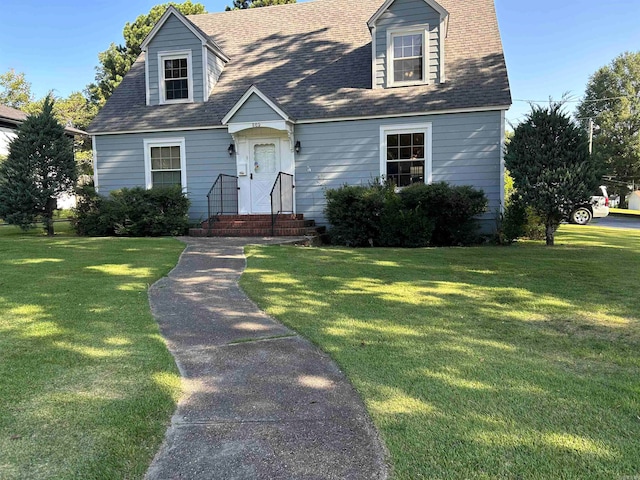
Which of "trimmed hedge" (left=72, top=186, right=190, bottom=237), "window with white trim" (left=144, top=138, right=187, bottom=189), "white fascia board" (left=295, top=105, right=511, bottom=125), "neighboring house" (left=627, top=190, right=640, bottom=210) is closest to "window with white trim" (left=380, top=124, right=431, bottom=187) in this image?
"white fascia board" (left=295, top=105, right=511, bottom=125)

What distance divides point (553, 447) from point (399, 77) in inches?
475

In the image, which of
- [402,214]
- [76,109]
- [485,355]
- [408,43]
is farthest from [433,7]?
[76,109]

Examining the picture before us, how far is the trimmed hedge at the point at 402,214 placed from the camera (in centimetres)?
1038

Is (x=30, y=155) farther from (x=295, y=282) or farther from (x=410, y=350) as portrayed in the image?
(x=410, y=350)

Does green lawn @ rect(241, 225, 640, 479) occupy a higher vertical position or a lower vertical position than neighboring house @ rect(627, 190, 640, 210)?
lower

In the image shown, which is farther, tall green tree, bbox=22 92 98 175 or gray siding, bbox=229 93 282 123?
tall green tree, bbox=22 92 98 175

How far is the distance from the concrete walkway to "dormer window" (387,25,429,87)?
32.9 ft

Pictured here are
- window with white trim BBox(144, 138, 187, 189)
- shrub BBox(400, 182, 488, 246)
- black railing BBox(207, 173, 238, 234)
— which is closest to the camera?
shrub BBox(400, 182, 488, 246)

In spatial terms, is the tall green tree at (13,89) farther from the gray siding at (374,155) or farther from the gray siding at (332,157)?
the gray siding at (374,155)

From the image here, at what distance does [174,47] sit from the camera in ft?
46.4

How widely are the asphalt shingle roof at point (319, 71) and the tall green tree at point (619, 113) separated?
3644cm

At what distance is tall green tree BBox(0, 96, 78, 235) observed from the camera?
12.5 metres

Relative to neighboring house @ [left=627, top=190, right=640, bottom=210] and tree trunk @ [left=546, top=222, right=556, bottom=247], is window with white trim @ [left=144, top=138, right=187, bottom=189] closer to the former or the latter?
tree trunk @ [left=546, top=222, right=556, bottom=247]

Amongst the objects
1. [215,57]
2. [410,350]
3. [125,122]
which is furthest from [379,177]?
[410,350]
